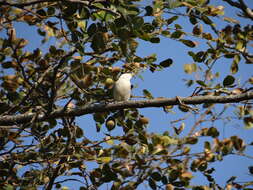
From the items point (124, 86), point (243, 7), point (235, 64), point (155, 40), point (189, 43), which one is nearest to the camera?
point (243, 7)

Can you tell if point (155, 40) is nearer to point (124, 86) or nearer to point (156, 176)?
point (156, 176)

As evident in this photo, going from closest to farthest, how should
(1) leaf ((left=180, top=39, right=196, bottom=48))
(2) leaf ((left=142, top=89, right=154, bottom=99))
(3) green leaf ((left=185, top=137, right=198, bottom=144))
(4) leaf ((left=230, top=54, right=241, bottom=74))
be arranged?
(3) green leaf ((left=185, top=137, right=198, bottom=144))
(4) leaf ((left=230, top=54, right=241, bottom=74))
(1) leaf ((left=180, top=39, right=196, bottom=48))
(2) leaf ((left=142, top=89, right=154, bottom=99))

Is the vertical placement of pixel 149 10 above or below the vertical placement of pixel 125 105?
above

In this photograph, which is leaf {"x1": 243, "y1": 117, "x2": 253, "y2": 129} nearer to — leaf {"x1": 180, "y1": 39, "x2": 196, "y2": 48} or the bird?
leaf {"x1": 180, "y1": 39, "x2": 196, "y2": 48}

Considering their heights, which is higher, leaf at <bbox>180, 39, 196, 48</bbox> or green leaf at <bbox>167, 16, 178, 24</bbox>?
green leaf at <bbox>167, 16, 178, 24</bbox>

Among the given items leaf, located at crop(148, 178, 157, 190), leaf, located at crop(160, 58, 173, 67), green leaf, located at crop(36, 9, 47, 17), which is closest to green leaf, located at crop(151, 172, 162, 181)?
leaf, located at crop(148, 178, 157, 190)

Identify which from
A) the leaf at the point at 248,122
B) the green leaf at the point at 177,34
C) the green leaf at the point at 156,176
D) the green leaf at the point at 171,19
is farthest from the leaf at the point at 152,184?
the green leaf at the point at 171,19

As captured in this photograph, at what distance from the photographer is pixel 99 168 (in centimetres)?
264

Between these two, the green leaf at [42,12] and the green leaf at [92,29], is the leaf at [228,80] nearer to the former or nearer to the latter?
the green leaf at [92,29]

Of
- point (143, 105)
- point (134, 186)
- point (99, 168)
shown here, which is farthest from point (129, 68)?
point (134, 186)

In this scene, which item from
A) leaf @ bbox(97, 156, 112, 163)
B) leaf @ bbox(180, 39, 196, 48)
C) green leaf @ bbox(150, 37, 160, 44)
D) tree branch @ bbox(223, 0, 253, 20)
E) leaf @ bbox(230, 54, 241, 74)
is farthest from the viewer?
green leaf @ bbox(150, 37, 160, 44)

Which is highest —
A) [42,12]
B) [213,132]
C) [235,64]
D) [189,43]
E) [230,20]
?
[42,12]

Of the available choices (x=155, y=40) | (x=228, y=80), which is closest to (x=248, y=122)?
(x=228, y=80)

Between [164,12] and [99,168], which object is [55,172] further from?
[164,12]
